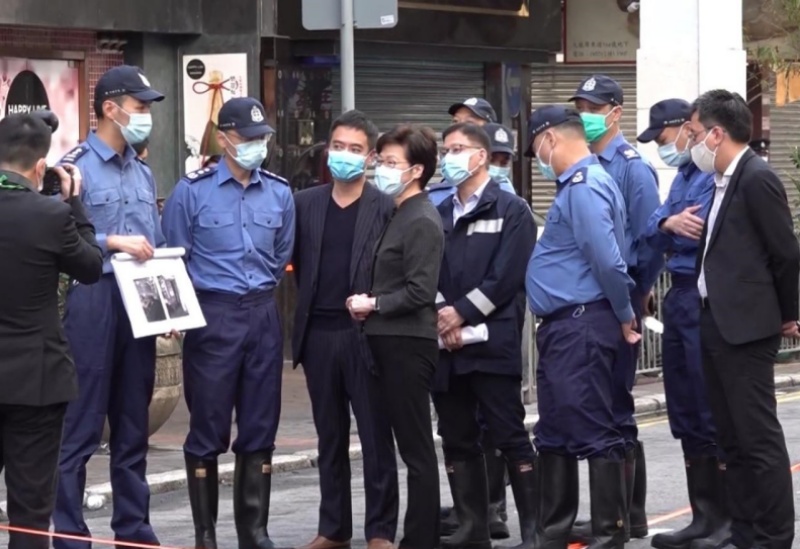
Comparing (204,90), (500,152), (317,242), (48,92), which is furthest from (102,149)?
(204,90)

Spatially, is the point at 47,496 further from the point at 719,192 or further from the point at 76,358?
the point at 719,192

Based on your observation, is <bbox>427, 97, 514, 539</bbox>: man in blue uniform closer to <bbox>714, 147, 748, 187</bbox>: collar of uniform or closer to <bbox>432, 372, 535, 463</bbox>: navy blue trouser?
<bbox>432, 372, 535, 463</bbox>: navy blue trouser

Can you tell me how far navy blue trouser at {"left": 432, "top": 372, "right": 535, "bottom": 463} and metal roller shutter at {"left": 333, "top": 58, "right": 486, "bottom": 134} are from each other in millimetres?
8988

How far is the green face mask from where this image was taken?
955 centimetres

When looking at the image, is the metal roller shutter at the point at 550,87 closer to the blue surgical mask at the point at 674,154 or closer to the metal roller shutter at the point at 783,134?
the metal roller shutter at the point at 783,134

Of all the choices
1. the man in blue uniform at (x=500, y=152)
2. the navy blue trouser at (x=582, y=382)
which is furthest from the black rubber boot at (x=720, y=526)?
the man in blue uniform at (x=500, y=152)

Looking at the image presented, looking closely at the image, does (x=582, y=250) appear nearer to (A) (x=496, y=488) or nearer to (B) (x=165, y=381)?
(A) (x=496, y=488)

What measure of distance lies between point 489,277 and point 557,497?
3.63 feet

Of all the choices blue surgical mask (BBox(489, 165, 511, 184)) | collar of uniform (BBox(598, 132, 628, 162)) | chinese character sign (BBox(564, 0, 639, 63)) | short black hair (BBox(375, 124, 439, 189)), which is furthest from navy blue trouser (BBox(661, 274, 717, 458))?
chinese character sign (BBox(564, 0, 639, 63))

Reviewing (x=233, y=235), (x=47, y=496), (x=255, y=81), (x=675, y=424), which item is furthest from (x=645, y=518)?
(x=255, y=81)

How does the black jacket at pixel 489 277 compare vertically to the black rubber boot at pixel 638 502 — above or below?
above

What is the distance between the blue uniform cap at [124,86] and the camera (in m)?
8.55

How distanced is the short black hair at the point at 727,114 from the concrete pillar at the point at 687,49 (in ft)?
28.1

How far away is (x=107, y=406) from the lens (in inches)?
333
